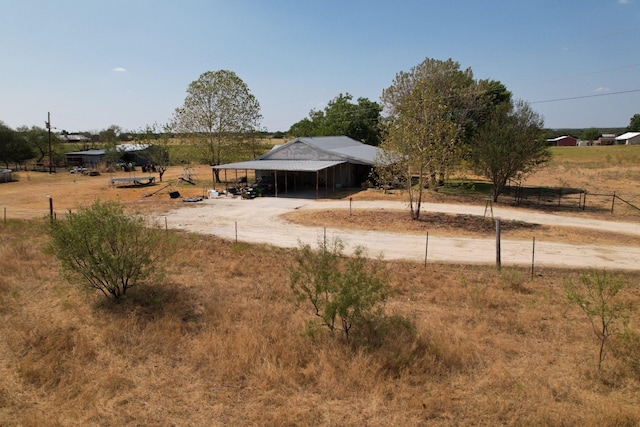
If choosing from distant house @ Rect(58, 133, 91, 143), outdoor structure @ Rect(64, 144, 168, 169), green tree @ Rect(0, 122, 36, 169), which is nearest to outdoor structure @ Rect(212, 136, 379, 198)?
outdoor structure @ Rect(64, 144, 168, 169)

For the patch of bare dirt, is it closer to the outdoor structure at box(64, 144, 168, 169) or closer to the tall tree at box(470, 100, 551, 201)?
the tall tree at box(470, 100, 551, 201)

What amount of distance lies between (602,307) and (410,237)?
11259 millimetres

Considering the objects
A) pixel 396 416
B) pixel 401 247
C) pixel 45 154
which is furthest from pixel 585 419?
pixel 45 154

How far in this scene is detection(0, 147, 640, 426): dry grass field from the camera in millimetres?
6379

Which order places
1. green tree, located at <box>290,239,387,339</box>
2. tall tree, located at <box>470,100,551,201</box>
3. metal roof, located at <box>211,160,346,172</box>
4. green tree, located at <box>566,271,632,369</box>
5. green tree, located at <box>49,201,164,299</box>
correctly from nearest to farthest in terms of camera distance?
green tree, located at <box>566,271,632,369</box> < green tree, located at <box>290,239,387,339</box> < green tree, located at <box>49,201,164,299</box> < tall tree, located at <box>470,100,551,201</box> < metal roof, located at <box>211,160,346,172</box>

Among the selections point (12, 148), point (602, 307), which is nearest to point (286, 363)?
point (602, 307)

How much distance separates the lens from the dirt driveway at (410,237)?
15.5 meters

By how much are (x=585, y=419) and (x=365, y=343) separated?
12.6 feet

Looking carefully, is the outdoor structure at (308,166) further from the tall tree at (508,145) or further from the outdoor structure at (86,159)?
the outdoor structure at (86,159)

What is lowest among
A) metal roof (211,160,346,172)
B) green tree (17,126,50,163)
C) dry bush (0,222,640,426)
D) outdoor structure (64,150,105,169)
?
dry bush (0,222,640,426)

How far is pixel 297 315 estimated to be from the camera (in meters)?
10.1

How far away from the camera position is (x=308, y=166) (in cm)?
3281

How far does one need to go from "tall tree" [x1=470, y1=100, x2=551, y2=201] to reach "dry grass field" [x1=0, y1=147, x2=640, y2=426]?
15.8 metres

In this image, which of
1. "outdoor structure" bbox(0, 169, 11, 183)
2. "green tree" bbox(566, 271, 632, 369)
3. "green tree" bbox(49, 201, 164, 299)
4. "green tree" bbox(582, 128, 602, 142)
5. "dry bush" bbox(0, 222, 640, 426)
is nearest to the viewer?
"dry bush" bbox(0, 222, 640, 426)
